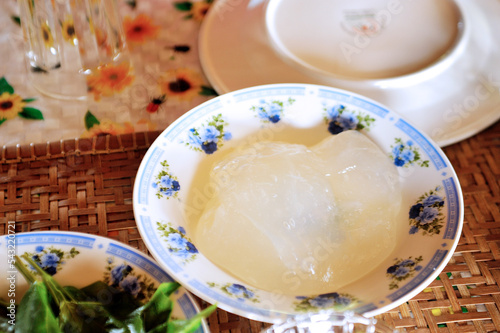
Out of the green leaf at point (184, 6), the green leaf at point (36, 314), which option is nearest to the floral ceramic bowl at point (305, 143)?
the green leaf at point (36, 314)

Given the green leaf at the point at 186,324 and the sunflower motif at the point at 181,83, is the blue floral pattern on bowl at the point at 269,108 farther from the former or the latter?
the green leaf at the point at 186,324

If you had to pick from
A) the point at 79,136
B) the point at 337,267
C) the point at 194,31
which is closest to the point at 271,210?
the point at 337,267

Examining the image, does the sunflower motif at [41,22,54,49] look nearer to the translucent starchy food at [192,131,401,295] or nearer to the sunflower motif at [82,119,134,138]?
the sunflower motif at [82,119,134,138]

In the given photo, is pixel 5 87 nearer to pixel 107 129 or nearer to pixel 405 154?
pixel 107 129

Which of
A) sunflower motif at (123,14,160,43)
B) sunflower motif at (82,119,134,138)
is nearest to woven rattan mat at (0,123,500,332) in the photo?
sunflower motif at (82,119,134,138)

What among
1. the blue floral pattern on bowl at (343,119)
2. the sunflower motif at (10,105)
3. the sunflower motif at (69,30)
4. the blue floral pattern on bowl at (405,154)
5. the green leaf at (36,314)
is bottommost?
the green leaf at (36,314)

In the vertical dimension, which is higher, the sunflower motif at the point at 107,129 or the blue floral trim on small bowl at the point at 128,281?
the sunflower motif at the point at 107,129
